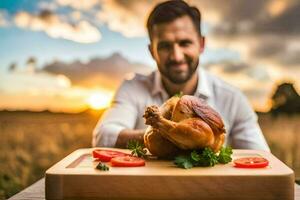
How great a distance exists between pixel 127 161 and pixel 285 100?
2328mm

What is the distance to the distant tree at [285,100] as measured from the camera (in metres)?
3.79

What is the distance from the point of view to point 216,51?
147 inches

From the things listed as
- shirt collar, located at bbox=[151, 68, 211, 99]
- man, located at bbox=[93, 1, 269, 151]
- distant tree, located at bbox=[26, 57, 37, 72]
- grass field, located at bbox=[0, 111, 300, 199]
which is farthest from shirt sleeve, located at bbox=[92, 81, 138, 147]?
distant tree, located at bbox=[26, 57, 37, 72]

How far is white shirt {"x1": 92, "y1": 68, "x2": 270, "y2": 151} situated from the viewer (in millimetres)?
2752

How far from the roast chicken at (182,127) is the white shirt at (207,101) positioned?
97 centimetres

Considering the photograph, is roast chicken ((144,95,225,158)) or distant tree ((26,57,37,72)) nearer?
roast chicken ((144,95,225,158))

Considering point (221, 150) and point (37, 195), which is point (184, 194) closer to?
point (221, 150)

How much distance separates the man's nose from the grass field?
3.65 feet

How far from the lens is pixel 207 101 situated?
2930mm

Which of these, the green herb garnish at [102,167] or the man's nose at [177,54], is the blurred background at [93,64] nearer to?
the man's nose at [177,54]

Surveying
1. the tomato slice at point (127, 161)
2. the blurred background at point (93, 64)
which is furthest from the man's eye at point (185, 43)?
the tomato slice at point (127, 161)

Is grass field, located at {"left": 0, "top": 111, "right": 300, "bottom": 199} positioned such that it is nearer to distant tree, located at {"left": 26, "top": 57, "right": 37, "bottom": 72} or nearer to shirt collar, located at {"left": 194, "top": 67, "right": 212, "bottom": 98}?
distant tree, located at {"left": 26, "top": 57, "right": 37, "bottom": 72}

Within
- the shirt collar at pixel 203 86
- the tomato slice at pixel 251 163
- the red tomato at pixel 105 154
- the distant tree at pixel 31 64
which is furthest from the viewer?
the distant tree at pixel 31 64

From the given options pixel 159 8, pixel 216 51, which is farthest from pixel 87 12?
pixel 159 8
